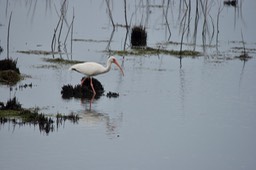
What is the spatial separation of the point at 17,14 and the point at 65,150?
2000cm

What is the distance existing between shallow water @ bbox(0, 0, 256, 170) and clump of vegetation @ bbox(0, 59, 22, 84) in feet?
1.20

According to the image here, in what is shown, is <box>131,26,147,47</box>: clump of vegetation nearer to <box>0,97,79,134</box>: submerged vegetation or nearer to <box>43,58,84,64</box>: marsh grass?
<box>43,58,84,64</box>: marsh grass

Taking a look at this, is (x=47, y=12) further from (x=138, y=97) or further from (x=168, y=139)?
(x=168, y=139)

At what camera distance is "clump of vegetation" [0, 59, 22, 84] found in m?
15.7

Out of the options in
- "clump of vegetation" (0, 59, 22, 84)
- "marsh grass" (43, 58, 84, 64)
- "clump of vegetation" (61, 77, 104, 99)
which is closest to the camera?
"clump of vegetation" (61, 77, 104, 99)

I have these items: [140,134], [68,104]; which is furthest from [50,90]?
[140,134]

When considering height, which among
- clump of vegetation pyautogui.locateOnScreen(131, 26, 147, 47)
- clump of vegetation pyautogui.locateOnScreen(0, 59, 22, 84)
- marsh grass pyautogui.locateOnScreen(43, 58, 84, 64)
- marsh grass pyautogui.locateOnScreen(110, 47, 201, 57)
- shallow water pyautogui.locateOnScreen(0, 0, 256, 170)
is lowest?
shallow water pyautogui.locateOnScreen(0, 0, 256, 170)

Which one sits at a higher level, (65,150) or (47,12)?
(47,12)

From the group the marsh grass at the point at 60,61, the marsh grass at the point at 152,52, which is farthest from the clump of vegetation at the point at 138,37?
the marsh grass at the point at 60,61

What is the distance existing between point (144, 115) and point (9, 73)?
4065 mm

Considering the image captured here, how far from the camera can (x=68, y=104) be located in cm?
1363

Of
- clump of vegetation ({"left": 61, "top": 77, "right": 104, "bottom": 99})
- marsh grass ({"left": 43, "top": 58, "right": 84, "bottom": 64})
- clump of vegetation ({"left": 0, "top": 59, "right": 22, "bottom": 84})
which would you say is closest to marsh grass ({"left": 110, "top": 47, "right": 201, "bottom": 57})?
marsh grass ({"left": 43, "top": 58, "right": 84, "bottom": 64})

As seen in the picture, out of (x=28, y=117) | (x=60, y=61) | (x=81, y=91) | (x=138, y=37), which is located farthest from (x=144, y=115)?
(x=138, y=37)

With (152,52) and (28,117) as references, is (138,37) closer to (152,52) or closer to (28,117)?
(152,52)
